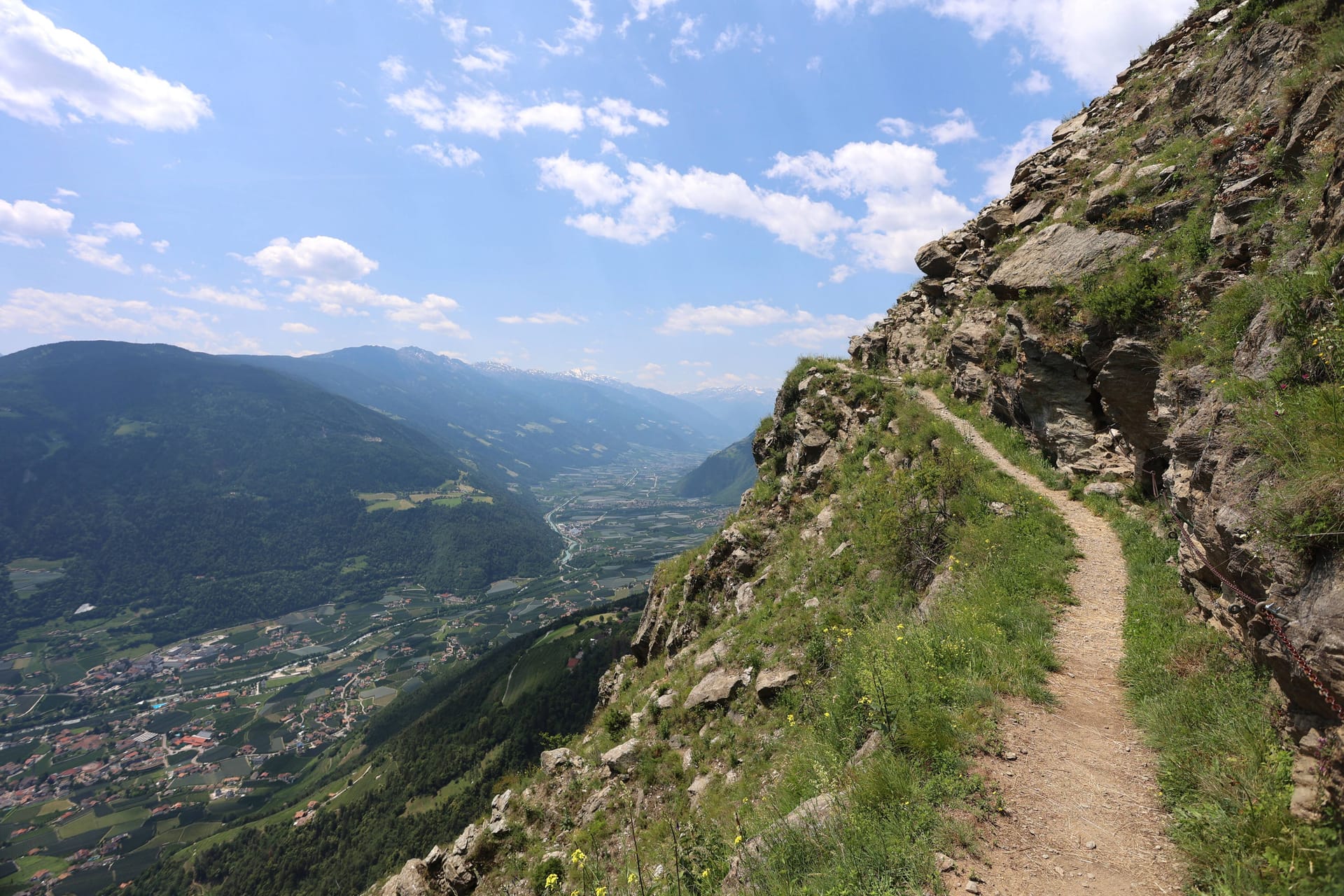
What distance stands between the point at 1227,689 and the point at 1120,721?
1303 millimetres

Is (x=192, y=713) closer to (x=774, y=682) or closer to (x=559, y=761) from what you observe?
(x=559, y=761)

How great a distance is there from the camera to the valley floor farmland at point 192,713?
88188 millimetres

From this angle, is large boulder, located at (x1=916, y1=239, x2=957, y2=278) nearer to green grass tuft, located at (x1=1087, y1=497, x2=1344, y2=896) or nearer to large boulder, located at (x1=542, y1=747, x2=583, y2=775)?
green grass tuft, located at (x1=1087, y1=497, x2=1344, y2=896)

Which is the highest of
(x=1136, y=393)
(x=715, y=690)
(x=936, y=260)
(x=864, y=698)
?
(x=936, y=260)

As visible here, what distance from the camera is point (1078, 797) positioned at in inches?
209

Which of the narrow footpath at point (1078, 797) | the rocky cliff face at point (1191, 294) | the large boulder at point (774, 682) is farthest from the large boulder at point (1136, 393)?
the large boulder at point (774, 682)

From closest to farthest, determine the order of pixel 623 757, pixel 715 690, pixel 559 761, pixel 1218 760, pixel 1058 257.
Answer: pixel 1218 760 → pixel 623 757 → pixel 715 690 → pixel 559 761 → pixel 1058 257

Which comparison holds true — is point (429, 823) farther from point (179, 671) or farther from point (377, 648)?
point (179, 671)

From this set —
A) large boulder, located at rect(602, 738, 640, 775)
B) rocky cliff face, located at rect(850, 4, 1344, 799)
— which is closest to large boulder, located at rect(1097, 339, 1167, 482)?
rocky cliff face, located at rect(850, 4, 1344, 799)

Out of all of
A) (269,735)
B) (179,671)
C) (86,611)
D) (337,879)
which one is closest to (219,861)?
(337,879)

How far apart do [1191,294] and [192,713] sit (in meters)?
192

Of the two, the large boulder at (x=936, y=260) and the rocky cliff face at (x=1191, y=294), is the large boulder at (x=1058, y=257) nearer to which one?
the rocky cliff face at (x=1191, y=294)

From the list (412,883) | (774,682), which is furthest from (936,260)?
(412,883)

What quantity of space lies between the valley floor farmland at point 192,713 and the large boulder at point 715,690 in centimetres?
7821
